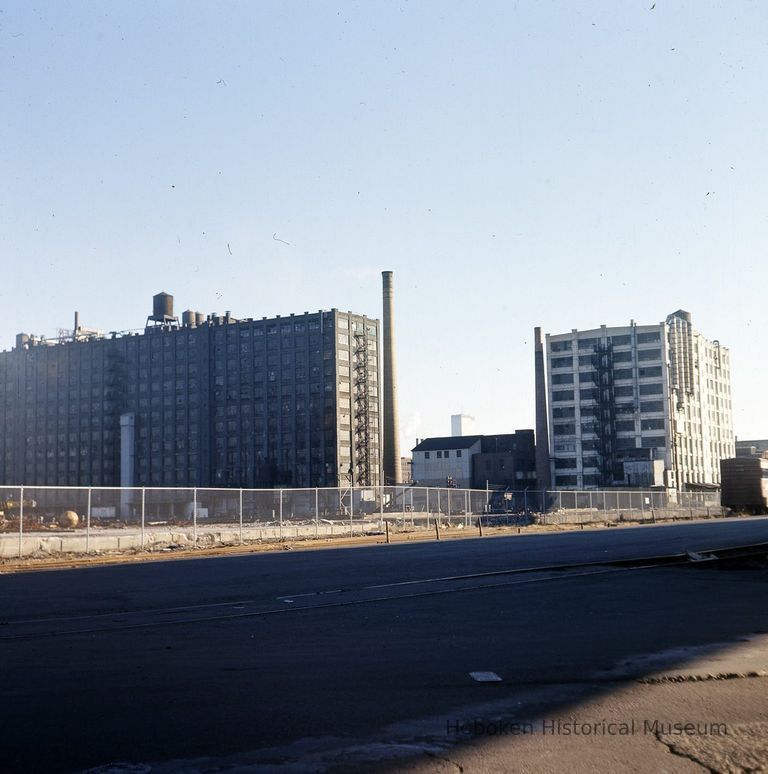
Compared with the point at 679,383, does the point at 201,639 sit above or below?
below

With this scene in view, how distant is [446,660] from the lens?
8.84 meters

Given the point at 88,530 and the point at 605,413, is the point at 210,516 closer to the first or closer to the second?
the point at 88,530

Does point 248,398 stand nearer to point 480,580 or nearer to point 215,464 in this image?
point 215,464

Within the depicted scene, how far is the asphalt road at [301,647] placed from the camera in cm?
609

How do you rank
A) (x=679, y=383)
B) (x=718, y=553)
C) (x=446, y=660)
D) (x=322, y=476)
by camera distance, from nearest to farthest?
(x=446, y=660), (x=718, y=553), (x=322, y=476), (x=679, y=383)

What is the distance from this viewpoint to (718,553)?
992 inches

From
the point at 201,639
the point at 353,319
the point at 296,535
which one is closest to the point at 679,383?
the point at 353,319

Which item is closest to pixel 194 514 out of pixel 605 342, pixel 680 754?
pixel 680 754

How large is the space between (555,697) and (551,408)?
412ft

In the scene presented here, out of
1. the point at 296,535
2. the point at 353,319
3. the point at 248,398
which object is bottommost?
the point at 296,535

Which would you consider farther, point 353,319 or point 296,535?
point 353,319

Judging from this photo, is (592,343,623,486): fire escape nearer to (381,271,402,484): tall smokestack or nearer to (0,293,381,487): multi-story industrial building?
(0,293,381,487): multi-story industrial building

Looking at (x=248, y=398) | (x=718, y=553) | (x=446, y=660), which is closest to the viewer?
(x=446, y=660)

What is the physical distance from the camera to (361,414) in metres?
95.1
